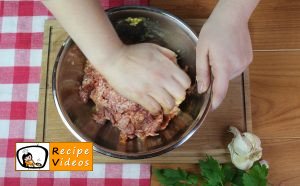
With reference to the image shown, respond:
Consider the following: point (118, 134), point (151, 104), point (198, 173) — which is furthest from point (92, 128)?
point (198, 173)

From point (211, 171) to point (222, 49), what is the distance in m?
0.28

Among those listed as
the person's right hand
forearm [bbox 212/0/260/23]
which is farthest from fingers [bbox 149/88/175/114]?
forearm [bbox 212/0/260/23]

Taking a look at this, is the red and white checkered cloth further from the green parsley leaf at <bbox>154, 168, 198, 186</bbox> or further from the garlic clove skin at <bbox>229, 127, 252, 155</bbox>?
the garlic clove skin at <bbox>229, 127, 252, 155</bbox>

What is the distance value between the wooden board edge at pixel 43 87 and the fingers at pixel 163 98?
30cm

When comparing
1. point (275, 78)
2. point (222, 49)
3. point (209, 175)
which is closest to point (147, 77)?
point (222, 49)

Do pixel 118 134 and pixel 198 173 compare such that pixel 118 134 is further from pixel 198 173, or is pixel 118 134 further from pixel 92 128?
pixel 198 173

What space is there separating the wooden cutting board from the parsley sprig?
0.03 meters

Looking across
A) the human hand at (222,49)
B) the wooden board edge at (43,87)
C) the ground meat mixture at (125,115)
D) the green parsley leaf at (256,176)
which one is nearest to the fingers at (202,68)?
the human hand at (222,49)

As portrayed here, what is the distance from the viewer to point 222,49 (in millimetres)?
776

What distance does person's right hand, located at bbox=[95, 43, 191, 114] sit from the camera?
2.58 feet

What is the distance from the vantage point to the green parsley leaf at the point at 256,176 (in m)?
0.81

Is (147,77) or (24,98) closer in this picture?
(147,77)

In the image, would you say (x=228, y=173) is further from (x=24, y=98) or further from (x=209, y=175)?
(x=24, y=98)

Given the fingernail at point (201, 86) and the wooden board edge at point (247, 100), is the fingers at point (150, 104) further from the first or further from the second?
the wooden board edge at point (247, 100)
